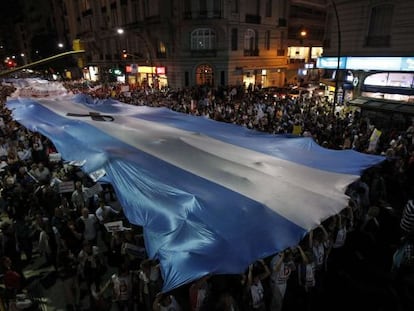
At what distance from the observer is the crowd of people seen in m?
6.26

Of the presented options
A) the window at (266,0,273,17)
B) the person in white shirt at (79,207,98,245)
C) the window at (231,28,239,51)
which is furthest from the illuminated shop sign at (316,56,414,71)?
the person in white shirt at (79,207,98,245)

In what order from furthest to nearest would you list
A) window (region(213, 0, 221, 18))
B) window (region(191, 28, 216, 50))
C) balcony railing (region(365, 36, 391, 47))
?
window (region(191, 28, 216, 50)) → window (region(213, 0, 221, 18)) → balcony railing (region(365, 36, 391, 47))

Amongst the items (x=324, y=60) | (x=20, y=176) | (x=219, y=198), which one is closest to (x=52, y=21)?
(x=324, y=60)

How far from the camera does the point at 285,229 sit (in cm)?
634

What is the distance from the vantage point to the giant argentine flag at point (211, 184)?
5910mm

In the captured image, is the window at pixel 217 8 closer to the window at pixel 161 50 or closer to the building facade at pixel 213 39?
the building facade at pixel 213 39

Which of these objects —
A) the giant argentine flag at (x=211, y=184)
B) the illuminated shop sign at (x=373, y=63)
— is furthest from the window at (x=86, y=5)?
the giant argentine flag at (x=211, y=184)

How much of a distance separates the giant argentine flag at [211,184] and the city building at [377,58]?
10.2m

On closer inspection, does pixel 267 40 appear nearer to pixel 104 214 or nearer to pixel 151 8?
pixel 151 8

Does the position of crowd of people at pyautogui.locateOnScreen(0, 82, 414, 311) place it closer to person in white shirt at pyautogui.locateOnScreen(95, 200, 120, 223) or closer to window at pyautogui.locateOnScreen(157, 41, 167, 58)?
person in white shirt at pyautogui.locateOnScreen(95, 200, 120, 223)

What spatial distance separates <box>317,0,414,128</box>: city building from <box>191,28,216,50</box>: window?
1297 cm

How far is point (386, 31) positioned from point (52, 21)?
8357cm

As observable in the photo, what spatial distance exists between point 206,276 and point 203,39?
102 feet

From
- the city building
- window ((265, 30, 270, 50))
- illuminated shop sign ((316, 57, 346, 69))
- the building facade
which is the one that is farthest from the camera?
Answer: window ((265, 30, 270, 50))
